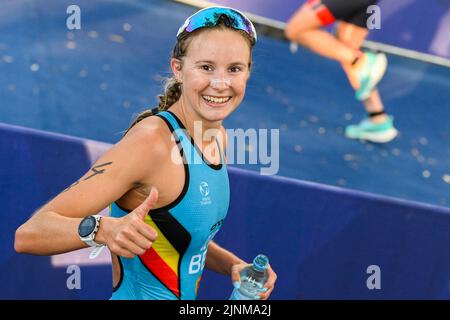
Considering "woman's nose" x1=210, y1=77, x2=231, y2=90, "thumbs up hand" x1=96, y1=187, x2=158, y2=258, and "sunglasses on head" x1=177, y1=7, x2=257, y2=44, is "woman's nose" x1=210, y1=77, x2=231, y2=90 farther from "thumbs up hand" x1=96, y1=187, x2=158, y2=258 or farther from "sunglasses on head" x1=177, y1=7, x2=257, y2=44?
"thumbs up hand" x1=96, y1=187, x2=158, y2=258

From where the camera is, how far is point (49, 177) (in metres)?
3.10

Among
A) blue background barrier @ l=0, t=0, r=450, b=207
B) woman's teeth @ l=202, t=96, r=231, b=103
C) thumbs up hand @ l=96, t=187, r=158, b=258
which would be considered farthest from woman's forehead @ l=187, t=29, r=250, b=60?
blue background barrier @ l=0, t=0, r=450, b=207

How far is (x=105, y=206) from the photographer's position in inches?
70.0

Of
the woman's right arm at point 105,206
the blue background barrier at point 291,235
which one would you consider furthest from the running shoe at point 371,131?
the woman's right arm at point 105,206

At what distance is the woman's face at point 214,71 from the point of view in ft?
6.37

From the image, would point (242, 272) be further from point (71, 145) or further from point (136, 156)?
point (71, 145)

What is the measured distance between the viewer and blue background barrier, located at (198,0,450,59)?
15.3 feet

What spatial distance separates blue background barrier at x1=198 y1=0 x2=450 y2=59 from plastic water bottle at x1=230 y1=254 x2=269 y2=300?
2829 millimetres

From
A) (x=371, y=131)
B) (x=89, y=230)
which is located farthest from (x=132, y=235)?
(x=371, y=131)

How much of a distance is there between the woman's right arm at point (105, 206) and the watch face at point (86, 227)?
0.02 m

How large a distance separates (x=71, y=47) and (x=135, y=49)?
0.42 m


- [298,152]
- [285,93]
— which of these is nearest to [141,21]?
[285,93]

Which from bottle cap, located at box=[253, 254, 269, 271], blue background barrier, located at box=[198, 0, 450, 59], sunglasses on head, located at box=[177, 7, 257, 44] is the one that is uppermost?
blue background barrier, located at box=[198, 0, 450, 59]

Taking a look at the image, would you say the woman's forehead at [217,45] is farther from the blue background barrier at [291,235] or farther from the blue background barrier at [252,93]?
the blue background barrier at [252,93]
